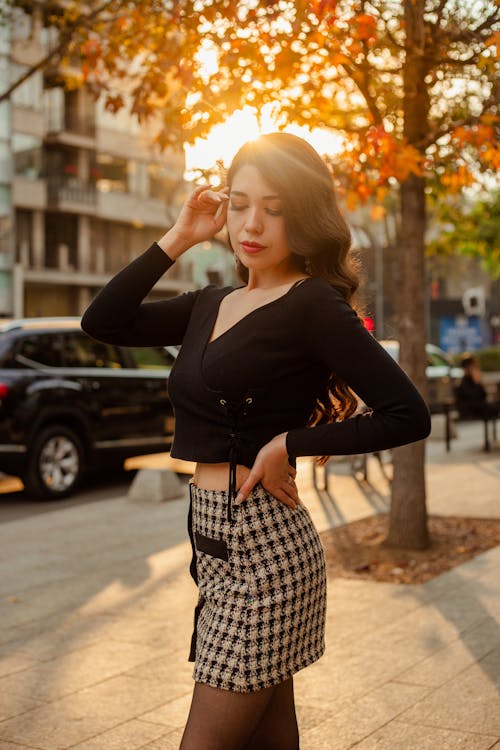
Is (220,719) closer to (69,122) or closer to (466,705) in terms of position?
(466,705)

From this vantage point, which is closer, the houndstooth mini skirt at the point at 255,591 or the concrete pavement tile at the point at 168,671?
the houndstooth mini skirt at the point at 255,591

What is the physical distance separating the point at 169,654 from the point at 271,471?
2984 mm

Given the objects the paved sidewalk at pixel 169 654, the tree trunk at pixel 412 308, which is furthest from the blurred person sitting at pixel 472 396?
the paved sidewalk at pixel 169 654

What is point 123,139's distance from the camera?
49094 millimetres

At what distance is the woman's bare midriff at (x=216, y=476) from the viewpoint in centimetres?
269

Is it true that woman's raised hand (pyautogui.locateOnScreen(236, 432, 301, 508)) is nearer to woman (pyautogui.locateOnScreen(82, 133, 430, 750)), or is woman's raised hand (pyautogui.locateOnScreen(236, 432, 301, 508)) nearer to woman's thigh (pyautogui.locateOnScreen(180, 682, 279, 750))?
woman (pyautogui.locateOnScreen(82, 133, 430, 750))

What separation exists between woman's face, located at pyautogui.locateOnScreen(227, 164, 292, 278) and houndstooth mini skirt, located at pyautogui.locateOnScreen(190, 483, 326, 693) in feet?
1.86

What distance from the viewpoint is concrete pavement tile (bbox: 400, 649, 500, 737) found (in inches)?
165

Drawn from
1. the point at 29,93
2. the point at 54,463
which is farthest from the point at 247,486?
the point at 29,93

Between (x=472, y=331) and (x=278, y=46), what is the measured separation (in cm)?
3460

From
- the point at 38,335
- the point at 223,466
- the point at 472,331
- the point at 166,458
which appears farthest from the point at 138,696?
the point at 472,331

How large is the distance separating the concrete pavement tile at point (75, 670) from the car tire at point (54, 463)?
6.00 meters

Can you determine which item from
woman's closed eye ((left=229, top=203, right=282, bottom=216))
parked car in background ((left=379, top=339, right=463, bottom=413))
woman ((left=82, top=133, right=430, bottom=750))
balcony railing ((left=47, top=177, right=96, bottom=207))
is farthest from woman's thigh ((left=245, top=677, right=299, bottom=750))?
balcony railing ((left=47, top=177, right=96, bottom=207))

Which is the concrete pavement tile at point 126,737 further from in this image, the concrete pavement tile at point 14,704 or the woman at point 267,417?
the woman at point 267,417
